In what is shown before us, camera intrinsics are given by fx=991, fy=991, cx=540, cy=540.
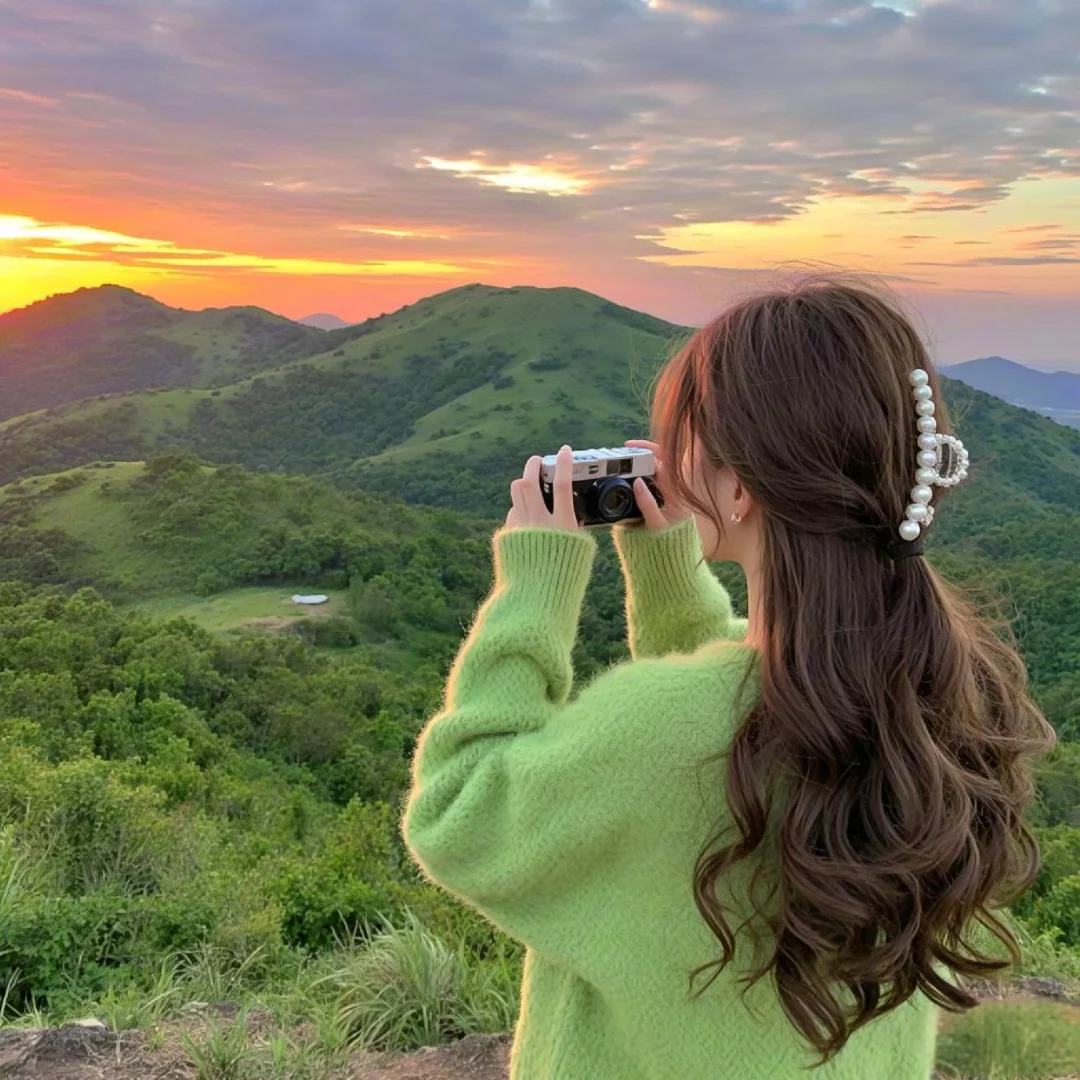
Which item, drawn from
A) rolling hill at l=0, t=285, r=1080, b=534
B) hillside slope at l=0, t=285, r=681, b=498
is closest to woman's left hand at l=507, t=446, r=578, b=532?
rolling hill at l=0, t=285, r=1080, b=534

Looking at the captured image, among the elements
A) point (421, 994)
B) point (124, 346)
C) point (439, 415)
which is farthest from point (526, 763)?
point (124, 346)

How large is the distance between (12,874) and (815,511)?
3905 millimetres

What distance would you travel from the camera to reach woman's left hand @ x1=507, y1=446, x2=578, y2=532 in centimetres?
132

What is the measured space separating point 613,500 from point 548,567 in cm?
23

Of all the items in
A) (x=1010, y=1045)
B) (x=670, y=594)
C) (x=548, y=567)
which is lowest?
(x=1010, y=1045)

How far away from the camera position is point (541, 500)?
4.41ft

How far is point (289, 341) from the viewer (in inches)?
5827

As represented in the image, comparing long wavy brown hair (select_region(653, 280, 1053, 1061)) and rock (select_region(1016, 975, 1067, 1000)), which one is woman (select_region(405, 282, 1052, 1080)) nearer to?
long wavy brown hair (select_region(653, 280, 1053, 1061))

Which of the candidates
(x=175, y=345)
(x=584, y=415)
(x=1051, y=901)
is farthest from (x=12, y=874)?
(x=175, y=345)

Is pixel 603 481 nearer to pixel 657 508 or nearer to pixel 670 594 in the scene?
pixel 657 508

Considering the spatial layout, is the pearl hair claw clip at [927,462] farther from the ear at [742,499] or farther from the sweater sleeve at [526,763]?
the sweater sleeve at [526,763]

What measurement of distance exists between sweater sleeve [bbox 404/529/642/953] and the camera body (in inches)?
4.5

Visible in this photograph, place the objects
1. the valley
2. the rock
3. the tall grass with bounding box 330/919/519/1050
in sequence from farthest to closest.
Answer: the valley, the rock, the tall grass with bounding box 330/919/519/1050

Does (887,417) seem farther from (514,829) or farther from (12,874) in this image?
(12,874)
